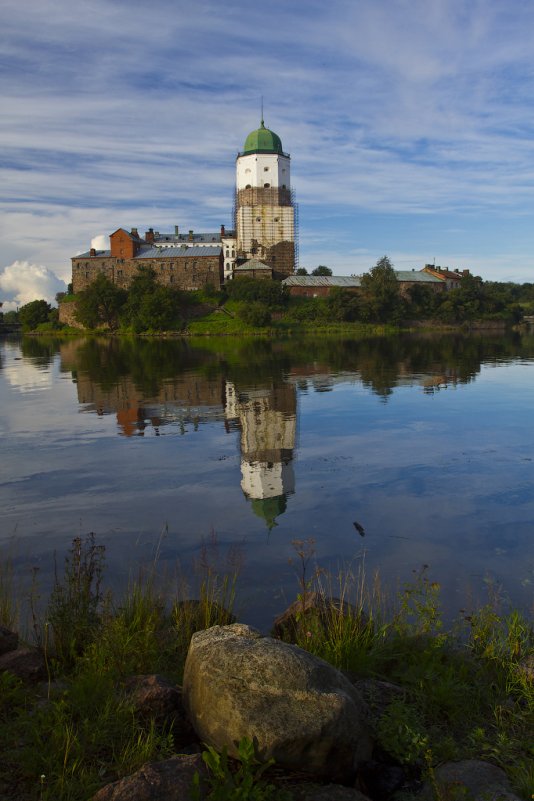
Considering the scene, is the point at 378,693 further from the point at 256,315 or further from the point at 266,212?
the point at 266,212

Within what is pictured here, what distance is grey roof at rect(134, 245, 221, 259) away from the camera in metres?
111

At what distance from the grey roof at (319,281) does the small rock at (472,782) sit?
4226 inches

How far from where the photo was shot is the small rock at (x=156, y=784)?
4.22 m

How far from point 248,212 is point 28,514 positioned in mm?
112310

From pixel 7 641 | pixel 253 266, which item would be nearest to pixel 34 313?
pixel 253 266

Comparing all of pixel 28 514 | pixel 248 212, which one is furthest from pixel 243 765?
pixel 248 212

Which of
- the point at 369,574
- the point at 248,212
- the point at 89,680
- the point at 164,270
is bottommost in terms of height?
the point at 369,574

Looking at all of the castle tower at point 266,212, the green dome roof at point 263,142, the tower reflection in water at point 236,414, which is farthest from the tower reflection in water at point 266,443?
the green dome roof at point 263,142

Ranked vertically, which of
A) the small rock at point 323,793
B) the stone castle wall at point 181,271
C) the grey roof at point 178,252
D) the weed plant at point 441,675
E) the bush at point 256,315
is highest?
the grey roof at point 178,252

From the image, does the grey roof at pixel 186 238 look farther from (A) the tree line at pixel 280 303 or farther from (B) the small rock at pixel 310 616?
(B) the small rock at pixel 310 616

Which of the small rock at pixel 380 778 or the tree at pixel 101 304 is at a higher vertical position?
the tree at pixel 101 304

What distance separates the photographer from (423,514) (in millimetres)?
12625

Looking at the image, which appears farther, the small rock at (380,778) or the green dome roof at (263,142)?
the green dome roof at (263,142)

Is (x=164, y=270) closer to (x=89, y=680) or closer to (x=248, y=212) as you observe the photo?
(x=248, y=212)
